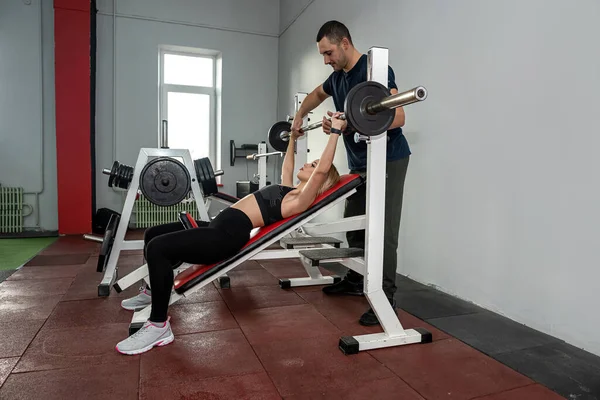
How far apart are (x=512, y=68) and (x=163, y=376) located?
83.6 inches

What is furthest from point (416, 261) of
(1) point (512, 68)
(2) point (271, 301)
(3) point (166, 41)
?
(3) point (166, 41)

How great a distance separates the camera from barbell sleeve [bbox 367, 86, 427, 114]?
1.34 m

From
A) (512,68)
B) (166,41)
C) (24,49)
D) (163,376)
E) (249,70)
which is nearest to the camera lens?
(163,376)

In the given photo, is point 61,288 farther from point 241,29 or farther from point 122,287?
point 241,29

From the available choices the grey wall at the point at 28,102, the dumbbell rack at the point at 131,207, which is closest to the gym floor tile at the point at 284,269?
the dumbbell rack at the point at 131,207

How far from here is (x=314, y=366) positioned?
5.11 ft

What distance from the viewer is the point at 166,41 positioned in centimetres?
521

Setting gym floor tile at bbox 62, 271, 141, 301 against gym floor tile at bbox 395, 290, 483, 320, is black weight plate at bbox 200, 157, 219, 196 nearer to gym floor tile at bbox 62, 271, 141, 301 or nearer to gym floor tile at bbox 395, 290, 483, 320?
gym floor tile at bbox 62, 271, 141, 301

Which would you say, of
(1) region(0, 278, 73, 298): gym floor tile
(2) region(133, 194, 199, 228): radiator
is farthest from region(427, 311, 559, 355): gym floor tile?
(2) region(133, 194, 199, 228): radiator

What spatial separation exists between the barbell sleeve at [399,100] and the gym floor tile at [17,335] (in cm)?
170

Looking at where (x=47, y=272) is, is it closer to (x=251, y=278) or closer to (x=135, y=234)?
(x=251, y=278)

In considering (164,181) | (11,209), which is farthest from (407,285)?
(11,209)

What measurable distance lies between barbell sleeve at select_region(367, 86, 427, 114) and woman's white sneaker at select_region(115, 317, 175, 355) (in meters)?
1.24

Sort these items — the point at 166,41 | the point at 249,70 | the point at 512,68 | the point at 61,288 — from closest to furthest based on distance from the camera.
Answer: the point at 512,68, the point at 61,288, the point at 166,41, the point at 249,70
